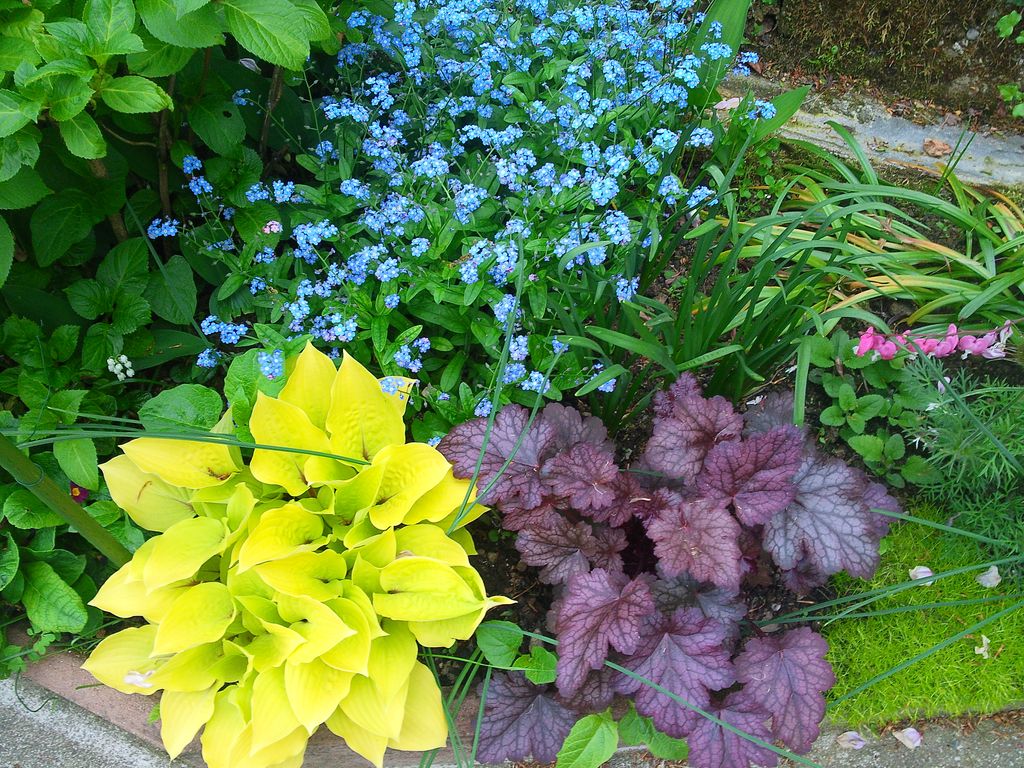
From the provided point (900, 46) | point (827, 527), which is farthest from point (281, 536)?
point (900, 46)

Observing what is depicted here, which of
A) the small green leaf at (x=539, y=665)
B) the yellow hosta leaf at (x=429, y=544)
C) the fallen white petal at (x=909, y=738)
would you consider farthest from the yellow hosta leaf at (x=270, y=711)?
the fallen white petal at (x=909, y=738)

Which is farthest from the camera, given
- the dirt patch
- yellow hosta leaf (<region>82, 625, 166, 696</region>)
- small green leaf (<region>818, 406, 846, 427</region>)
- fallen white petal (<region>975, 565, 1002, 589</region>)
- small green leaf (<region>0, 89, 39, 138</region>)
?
the dirt patch

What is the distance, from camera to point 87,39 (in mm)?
1485

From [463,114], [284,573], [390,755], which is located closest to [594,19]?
[463,114]

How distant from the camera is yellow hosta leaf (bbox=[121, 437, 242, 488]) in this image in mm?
1747

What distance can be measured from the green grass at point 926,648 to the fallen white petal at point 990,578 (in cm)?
3

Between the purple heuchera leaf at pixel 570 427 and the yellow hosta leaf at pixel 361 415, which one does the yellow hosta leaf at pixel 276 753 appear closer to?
the yellow hosta leaf at pixel 361 415

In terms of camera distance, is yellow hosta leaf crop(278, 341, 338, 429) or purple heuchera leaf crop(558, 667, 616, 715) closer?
purple heuchera leaf crop(558, 667, 616, 715)

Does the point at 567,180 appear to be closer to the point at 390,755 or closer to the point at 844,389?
the point at 844,389

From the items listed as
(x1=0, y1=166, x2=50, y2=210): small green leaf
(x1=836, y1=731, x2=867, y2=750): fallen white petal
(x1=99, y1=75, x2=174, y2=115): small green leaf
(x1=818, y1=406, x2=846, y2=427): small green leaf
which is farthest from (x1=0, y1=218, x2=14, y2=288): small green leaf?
(x1=836, y1=731, x2=867, y2=750): fallen white petal

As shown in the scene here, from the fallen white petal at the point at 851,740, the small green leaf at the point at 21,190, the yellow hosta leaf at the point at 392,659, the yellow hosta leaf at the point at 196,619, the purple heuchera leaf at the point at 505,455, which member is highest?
the small green leaf at the point at 21,190

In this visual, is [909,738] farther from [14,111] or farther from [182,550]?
[14,111]

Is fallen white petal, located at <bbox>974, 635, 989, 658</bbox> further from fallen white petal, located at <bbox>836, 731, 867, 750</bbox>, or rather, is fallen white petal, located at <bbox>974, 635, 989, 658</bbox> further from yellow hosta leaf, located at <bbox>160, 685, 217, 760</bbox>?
yellow hosta leaf, located at <bbox>160, 685, 217, 760</bbox>

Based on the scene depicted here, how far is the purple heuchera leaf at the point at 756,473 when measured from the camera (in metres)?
1.69
